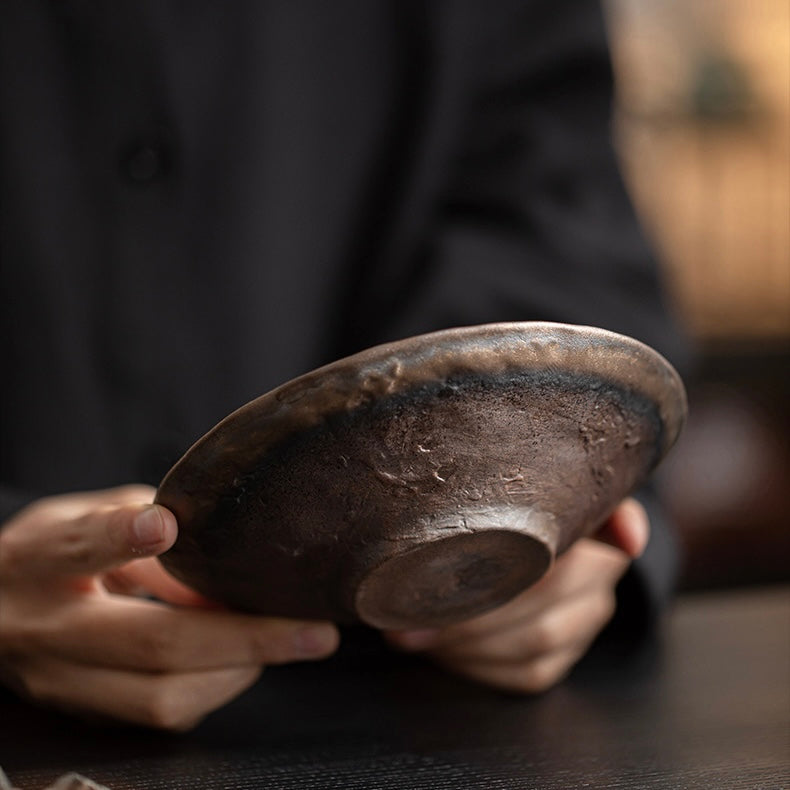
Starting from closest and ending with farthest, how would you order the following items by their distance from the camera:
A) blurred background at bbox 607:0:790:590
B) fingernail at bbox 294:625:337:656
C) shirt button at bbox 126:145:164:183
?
fingernail at bbox 294:625:337:656
shirt button at bbox 126:145:164:183
blurred background at bbox 607:0:790:590

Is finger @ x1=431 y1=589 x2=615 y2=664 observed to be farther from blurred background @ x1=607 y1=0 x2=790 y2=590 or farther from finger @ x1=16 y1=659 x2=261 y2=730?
blurred background @ x1=607 y1=0 x2=790 y2=590

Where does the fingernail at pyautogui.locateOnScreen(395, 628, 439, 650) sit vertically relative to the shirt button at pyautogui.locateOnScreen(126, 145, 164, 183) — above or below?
below

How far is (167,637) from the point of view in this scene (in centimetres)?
44

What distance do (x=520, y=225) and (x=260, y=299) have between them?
197mm

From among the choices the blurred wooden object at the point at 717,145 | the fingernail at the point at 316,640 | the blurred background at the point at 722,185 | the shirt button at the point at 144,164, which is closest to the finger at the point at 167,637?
the fingernail at the point at 316,640

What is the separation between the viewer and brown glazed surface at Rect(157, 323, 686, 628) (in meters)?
0.31

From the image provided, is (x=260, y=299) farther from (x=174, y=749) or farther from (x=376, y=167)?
(x=174, y=749)

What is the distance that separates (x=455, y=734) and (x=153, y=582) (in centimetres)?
15

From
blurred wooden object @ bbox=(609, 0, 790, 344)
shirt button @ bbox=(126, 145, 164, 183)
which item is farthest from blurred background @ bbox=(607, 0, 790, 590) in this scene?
shirt button @ bbox=(126, 145, 164, 183)

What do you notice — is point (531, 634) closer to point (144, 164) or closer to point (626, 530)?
point (626, 530)

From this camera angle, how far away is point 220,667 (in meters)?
0.45

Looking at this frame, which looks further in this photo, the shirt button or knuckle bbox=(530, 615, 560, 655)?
the shirt button

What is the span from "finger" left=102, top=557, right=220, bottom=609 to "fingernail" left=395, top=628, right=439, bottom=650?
0.09 meters

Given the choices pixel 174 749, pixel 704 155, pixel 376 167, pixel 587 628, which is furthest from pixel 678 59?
pixel 174 749
